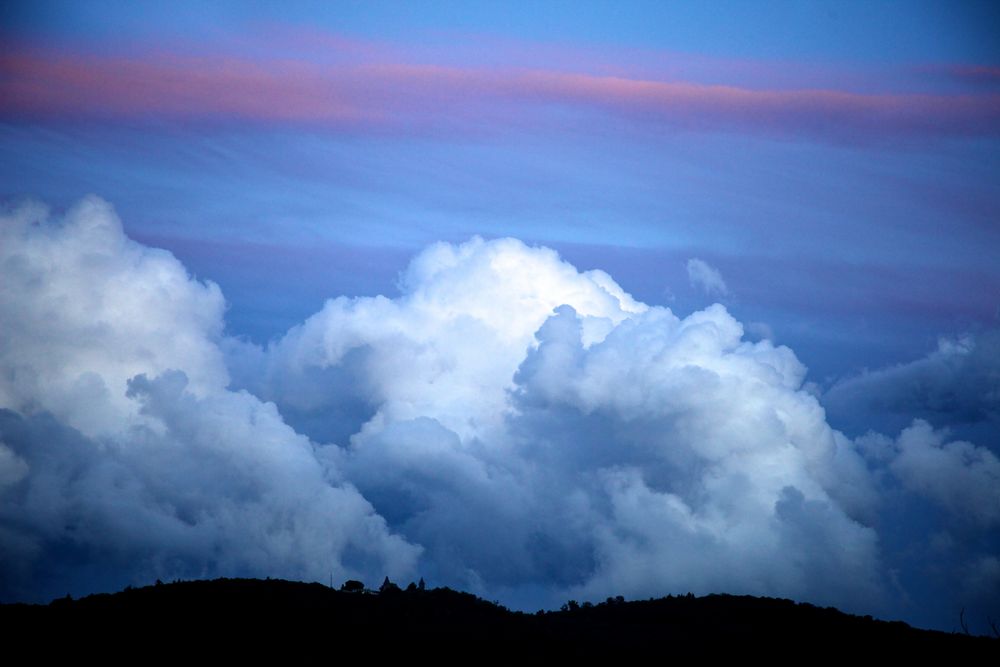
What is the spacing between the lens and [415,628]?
2562 inches

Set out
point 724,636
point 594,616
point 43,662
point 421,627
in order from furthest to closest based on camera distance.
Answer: point 594,616 → point 724,636 → point 421,627 → point 43,662

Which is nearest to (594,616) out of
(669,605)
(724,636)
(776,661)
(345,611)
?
(669,605)

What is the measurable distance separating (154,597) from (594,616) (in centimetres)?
3328

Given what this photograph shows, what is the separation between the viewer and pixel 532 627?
69.4 meters

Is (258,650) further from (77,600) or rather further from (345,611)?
(77,600)

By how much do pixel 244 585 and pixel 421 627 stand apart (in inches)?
523

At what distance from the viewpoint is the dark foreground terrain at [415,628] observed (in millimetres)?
59344

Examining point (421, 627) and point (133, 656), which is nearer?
point (133, 656)

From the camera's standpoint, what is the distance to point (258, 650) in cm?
5819

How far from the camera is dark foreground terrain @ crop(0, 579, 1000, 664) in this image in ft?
195

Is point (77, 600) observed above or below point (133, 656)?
above

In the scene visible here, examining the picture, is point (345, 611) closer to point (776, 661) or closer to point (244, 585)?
point (244, 585)

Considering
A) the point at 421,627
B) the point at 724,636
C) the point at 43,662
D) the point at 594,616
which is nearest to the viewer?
the point at 43,662

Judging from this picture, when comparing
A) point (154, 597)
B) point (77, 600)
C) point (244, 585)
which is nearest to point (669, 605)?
point (244, 585)
